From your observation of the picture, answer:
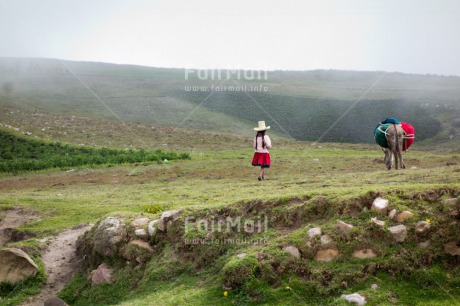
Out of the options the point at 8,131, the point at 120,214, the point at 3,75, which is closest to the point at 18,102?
the point at 8,131

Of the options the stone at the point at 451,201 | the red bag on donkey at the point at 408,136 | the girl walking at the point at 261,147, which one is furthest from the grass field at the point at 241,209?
the red bag on donkey at the point at 408,136

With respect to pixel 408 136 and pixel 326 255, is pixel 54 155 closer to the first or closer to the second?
pixel 408 136

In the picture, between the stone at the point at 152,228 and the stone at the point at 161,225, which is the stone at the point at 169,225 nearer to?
the stone at the point at 161,225

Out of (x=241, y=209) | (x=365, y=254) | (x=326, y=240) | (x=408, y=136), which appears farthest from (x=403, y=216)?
(x=408, y=136)

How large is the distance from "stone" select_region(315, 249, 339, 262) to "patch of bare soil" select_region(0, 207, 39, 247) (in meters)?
9.11

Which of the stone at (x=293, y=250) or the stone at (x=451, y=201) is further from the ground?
the stone at (x=451, y=201)

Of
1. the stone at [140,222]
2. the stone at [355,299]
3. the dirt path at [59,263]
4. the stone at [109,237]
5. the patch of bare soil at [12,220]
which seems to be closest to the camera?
the stone at [355,299]

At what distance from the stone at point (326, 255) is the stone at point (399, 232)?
98 cm

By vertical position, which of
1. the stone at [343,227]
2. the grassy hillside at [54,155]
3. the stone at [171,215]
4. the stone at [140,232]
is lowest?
the grassy hillside at [54,155]

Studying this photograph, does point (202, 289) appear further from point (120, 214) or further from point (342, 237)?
point (120, 214)

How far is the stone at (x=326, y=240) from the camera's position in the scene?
295 inches

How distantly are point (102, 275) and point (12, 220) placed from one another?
582 cm

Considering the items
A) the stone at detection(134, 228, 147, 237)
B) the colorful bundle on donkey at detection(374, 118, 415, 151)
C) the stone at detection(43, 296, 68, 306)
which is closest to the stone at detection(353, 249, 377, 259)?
the stone at detection(134, 228, 147, 237)

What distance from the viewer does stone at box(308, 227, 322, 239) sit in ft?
25.3
